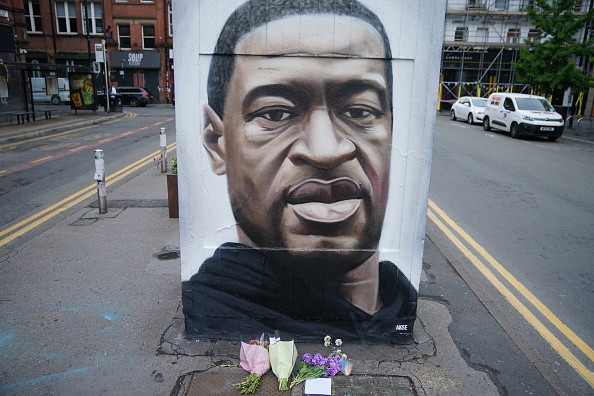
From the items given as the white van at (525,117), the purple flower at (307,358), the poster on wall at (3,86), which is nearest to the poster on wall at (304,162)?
the purple flower at (307,358)

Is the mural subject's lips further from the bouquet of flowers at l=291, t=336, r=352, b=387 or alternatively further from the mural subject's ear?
the bouquet of flowers at l=291, t=336, r=352, b=387

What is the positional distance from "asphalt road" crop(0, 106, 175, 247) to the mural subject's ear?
14.4 ft

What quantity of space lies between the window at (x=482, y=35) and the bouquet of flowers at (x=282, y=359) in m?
42.8

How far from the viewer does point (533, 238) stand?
732 cm

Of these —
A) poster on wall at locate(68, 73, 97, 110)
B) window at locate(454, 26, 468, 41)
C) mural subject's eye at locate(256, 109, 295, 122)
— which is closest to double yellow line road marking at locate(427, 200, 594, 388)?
mural subject's eye at locate(256, 109, 295, 122)

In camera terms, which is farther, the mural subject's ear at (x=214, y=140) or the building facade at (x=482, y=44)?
the building facade at (x=482, y=44)

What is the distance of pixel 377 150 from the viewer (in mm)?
3830

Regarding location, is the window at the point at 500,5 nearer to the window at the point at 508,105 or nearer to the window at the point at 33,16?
the window at the point at 508,105

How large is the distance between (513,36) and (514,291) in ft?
138

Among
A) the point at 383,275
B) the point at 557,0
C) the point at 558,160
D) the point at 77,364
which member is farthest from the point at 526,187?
the point at 557,0

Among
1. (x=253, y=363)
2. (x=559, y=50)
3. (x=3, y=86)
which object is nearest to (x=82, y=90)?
(x=3, y=86)

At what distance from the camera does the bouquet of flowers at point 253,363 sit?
140 inches

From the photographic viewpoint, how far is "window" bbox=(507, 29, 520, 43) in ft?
133

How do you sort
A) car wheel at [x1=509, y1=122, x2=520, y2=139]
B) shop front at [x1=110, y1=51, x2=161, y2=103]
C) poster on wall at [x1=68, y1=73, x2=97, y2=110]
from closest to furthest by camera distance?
1. car wheel at [x1=509, y1=122, x2=520, y2=139]
2. poster on wall at [x1=68, y1=73, x2=97, y2=110]
3. shop front at [x1=110, y1=51, x2=161, y2=103]
